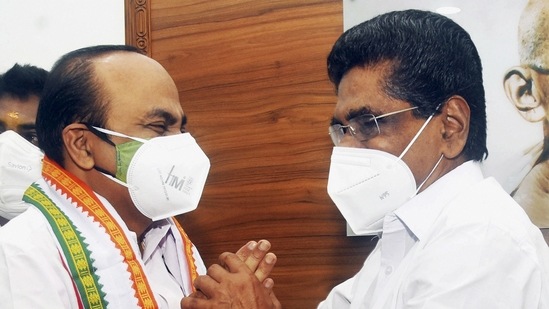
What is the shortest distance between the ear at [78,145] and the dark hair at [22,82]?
95cm

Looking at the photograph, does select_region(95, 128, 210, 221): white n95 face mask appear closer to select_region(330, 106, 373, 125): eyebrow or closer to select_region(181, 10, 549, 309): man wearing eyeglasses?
select_region(181, 10, 549, 309): man wearing eyeglasses

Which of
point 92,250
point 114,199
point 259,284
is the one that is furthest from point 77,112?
point 259,284

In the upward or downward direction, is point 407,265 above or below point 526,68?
below

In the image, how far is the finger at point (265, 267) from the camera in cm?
142

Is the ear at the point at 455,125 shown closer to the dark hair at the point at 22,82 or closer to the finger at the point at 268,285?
the finger at the point at 268,285

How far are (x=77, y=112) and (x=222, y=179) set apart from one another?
0.80 m

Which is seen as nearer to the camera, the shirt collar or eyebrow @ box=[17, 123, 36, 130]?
the shirt collar

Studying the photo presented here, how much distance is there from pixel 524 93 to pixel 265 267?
925mm

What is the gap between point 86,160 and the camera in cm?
144

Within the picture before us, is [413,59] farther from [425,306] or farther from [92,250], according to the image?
[92,250]

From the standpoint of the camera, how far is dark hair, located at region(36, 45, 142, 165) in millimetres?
1420

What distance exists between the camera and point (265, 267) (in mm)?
1438

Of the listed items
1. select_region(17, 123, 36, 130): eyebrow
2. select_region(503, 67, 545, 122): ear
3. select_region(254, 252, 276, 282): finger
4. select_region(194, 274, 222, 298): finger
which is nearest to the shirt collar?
select_region(254, 252, 276, 282): finger

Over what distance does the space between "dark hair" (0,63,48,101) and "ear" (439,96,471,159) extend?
1.52 metres
